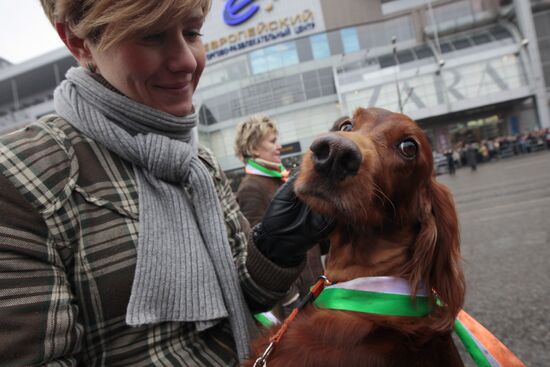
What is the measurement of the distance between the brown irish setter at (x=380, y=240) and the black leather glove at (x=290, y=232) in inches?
2.7

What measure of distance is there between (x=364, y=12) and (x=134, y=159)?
44.4 m

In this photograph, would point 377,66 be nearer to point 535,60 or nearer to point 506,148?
point 535,60

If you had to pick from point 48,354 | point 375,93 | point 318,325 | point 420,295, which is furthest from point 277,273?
point 375,93

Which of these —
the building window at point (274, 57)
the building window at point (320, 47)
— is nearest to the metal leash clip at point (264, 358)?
the building window at point (274, 57)

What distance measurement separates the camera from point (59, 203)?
1039mm

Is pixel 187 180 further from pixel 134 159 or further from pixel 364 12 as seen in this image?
pixel 364 12

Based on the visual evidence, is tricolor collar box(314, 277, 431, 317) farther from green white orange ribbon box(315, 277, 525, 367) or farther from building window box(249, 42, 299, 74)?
building window box(249, 42, 299, 74)

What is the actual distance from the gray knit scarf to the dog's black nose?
1.44 feet

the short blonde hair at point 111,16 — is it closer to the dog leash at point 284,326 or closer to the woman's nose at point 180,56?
the woman's nose at point 180,56

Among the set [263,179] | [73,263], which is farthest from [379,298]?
[263,179]

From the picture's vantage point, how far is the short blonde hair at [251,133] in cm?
415

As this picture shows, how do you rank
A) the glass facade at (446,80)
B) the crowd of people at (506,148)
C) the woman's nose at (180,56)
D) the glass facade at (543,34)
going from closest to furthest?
the woman's nose at (180,56), the crowd of people at (506,148), the glass facade at (446,80), the glass facade at (543,34)

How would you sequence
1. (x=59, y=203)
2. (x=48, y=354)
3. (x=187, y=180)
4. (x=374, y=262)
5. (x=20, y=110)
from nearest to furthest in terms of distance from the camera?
(x=48, y=354) < (x=59, y=203) < (x=187, y=180) < (x=374, y=262) < (x=20, y=110)

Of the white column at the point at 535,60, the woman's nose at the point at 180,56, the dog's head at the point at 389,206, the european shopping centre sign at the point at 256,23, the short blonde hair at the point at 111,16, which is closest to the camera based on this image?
the short blonde hair at the point at 111,16
